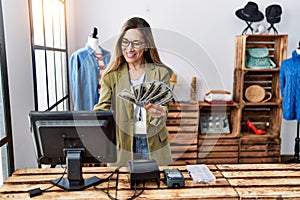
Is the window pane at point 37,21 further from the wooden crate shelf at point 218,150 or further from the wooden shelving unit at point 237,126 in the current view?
the wooden crate shelf at point 218,150

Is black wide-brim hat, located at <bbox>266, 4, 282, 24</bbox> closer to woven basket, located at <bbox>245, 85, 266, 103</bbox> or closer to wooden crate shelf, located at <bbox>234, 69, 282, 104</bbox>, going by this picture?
wooden crate shelf, located at <bbox>234, 69, 282, 104</bbox>

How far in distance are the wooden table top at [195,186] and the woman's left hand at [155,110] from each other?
0.32 m

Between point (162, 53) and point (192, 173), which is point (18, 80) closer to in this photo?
point (192, 173)

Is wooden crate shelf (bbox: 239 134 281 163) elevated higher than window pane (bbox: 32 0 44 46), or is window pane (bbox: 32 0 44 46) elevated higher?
window pane (bbox: 32 0 44 46)

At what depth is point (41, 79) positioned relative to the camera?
240 cm

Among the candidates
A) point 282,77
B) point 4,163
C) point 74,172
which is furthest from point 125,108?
point 282,77

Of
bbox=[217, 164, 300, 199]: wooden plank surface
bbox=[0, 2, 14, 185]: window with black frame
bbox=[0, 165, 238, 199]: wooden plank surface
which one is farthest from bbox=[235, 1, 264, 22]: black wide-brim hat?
bbox=[0, 2, 14, 185]: window with black frame

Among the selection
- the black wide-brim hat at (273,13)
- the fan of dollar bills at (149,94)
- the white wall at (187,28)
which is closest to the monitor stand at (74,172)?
the fan of dollar bills at (149,94)

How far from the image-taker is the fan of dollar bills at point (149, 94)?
1.59 metres

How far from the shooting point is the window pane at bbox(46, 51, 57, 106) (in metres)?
2.65

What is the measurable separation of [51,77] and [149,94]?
58.0 inches

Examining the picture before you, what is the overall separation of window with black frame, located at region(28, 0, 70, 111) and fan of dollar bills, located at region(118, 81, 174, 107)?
92cm

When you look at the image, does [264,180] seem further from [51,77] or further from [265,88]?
[265,88]

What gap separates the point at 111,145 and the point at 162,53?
2436 mm
